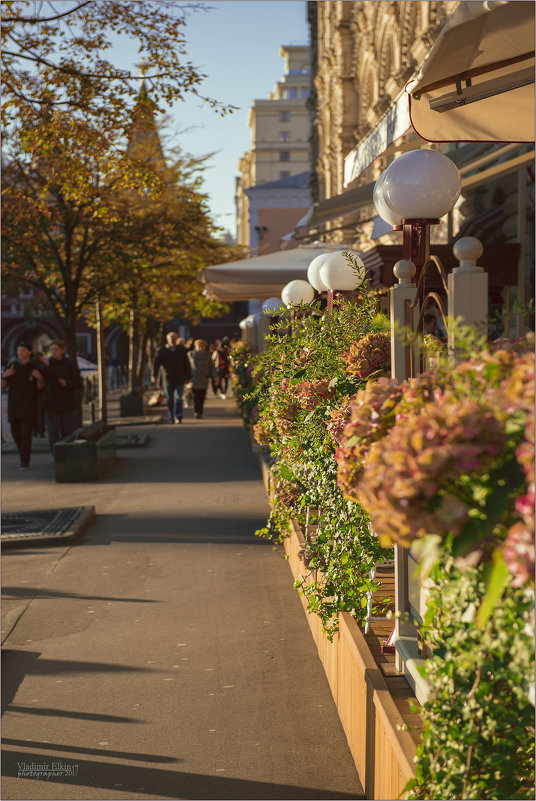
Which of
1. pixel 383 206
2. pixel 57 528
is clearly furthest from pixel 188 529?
pixel 383 206

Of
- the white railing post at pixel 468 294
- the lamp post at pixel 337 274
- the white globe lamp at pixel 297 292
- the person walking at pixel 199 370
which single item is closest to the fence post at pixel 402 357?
the white railing post at pixel 468 294

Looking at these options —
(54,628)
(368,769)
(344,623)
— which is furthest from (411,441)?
(54,628)

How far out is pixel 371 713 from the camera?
3662 mm

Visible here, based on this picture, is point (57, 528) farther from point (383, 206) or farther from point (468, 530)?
point (468, 530)

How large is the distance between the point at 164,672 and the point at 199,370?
1815 cm

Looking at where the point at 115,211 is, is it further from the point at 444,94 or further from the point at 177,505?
the point at 444,94

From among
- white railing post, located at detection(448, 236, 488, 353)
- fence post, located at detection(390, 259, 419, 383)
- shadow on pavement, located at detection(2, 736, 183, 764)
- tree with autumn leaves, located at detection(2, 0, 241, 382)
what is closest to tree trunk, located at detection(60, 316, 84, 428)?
tree with autumn leaves, located at detection(2, 0, 241, 382)

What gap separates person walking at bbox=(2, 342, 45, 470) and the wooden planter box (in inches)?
388

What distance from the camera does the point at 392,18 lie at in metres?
19.8

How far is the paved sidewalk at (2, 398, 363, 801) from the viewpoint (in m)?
4.08

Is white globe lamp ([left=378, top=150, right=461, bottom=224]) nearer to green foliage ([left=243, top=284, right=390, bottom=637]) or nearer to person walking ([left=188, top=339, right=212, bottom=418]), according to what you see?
green foliage ([left=243, top=284, right=390, bottom=637])

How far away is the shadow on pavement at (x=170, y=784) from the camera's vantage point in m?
3.87

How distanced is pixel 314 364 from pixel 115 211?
13928mm

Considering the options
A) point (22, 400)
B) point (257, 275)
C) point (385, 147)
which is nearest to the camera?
point (385, 147)
